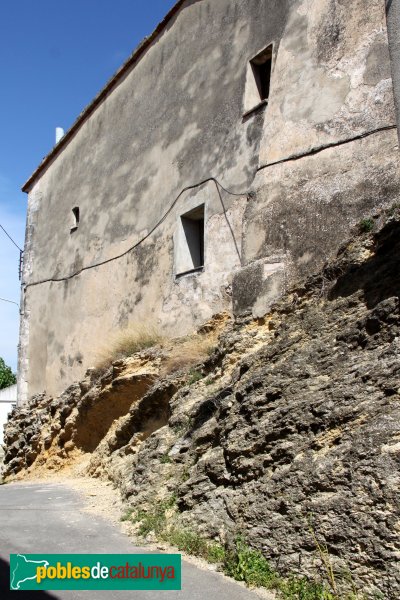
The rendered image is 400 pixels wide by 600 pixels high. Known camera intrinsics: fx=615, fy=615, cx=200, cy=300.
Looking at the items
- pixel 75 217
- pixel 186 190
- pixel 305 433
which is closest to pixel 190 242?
pixel 186 190

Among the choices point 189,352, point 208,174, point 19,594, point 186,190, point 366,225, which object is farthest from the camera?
point 186,190

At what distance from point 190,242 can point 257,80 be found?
116 inches

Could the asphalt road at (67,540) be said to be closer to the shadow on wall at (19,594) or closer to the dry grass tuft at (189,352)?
the shadow on wall at (19,594)

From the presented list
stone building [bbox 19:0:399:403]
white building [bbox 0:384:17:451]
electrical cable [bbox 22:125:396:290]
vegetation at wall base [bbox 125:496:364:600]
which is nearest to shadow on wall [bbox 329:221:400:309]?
stone building [bbox 19:0:399:403]

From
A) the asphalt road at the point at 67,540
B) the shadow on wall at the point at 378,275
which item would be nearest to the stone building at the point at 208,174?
the shadow on wall at the point at 378,275

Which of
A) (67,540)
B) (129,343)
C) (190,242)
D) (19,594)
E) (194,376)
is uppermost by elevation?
(190,242)

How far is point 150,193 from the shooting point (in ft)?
39.9

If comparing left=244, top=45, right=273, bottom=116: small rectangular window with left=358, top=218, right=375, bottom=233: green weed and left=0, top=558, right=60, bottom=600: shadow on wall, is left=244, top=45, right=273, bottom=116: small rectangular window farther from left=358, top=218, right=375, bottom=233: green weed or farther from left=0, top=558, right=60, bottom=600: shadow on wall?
left=0, top=558, right=60, bottom=600: shadow on wall

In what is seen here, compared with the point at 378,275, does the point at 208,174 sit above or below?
above

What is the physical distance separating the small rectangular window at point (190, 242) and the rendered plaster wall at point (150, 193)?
0.19 metres

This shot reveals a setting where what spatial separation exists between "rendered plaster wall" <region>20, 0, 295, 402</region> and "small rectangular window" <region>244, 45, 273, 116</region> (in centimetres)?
14

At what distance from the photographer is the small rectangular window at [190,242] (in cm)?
1083

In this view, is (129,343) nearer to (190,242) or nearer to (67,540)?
(190,242)

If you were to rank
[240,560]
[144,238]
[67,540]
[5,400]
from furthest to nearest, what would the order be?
[5,400] → [144,238] → [67,540] → [240,560]
